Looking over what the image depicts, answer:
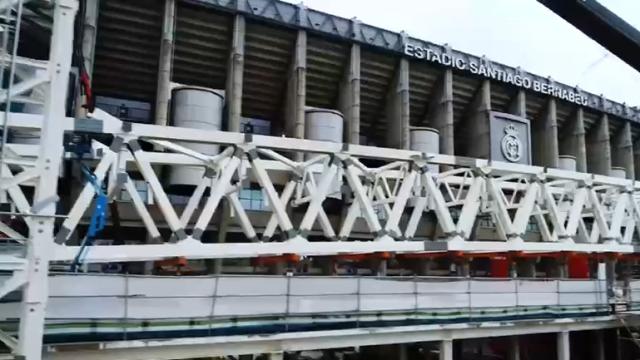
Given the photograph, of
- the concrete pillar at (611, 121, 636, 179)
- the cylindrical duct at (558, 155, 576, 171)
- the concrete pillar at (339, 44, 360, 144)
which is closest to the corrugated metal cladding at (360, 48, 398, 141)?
the concrete pillar at (339, 44, 360, 144)

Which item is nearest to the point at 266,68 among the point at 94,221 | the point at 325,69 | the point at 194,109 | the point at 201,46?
the point at 325,69

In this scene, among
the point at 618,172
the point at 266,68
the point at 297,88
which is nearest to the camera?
the point at 297,88

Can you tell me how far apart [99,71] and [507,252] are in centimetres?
2659

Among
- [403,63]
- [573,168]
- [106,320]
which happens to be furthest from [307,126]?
[573,168]

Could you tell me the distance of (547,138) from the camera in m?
45.1

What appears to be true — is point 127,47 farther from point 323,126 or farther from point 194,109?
point 323,126

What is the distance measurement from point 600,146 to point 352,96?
97.6ft

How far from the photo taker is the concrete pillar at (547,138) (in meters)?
44.7

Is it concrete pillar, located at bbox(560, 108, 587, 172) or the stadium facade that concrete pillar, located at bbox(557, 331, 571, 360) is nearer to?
the stadium facade

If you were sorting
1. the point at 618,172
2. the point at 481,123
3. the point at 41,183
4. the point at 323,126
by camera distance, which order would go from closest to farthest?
the point at 41,183, the point at 323,126, the point at 481,123, the point at 618,172

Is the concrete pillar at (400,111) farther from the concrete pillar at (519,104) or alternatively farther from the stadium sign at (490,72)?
the concrete pillar at (519,104)

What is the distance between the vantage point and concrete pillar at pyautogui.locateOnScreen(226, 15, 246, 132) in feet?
102

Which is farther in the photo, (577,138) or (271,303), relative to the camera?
(577,138)

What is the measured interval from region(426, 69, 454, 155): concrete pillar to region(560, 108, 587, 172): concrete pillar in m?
16.3
